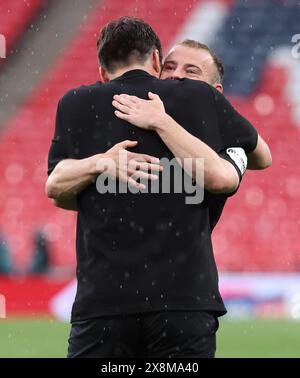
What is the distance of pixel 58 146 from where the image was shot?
111 inches

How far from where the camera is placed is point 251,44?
13.6 meters

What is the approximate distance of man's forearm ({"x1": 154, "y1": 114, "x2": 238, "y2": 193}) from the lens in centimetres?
266

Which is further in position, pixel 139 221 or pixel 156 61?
pixel 156 61

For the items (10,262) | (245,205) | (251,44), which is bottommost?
(10,262)

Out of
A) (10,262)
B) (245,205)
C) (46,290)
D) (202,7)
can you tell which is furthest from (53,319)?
(202,7)

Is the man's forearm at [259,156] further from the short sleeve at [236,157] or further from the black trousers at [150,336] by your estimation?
the black trousers at [150,336]

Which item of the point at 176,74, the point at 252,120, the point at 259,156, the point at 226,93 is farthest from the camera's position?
the point at 226,93

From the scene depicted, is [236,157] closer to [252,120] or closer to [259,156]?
[259,156]

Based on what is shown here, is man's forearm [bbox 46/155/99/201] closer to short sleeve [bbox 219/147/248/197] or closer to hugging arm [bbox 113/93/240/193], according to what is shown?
hugging arm [bbox 113/93/240/193]

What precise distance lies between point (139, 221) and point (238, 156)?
41 cm

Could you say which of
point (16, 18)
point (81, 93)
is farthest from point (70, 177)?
point (16, 18)

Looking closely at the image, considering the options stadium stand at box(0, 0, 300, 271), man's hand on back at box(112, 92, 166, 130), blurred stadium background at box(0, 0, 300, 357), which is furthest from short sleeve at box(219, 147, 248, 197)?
stadium stand at box(0, 0, 300, 271)
